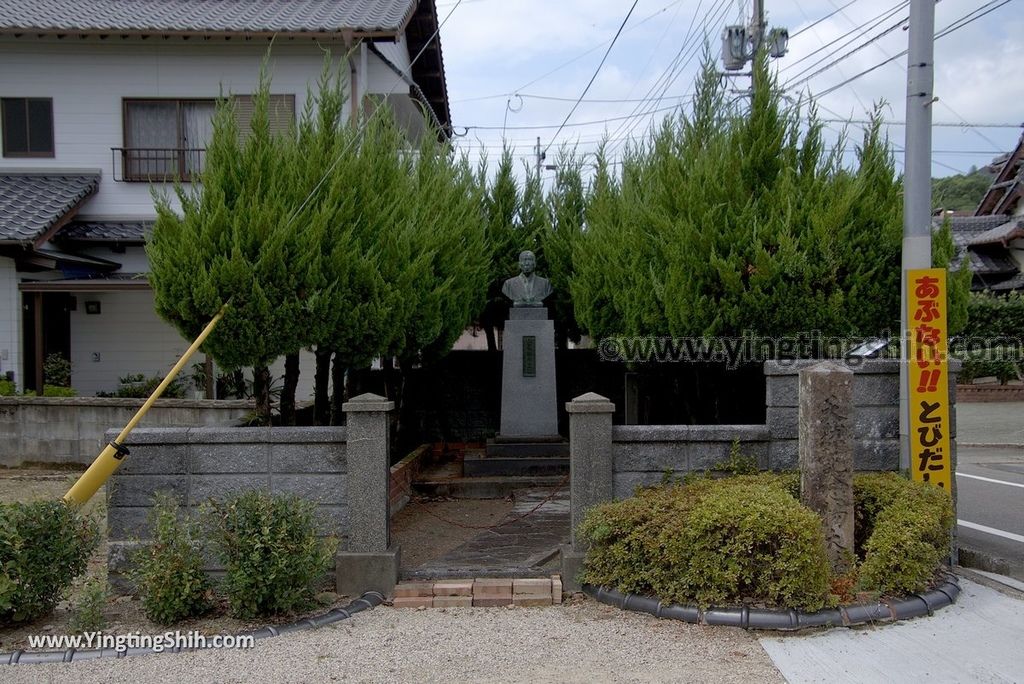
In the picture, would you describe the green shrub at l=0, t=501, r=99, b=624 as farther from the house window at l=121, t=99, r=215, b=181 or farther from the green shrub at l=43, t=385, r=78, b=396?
the house window at l=121, t=99, r=215, b=181

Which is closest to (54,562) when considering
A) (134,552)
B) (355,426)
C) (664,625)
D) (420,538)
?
(134,552)

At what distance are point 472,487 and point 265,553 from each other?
4813 mm

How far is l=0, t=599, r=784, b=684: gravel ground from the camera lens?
4.84 meters

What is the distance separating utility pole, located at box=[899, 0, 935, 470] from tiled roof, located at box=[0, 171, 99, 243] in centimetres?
1255

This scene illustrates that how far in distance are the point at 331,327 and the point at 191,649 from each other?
9.88 ft

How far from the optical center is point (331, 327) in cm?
741

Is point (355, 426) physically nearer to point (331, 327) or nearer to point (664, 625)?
point (331, 327)

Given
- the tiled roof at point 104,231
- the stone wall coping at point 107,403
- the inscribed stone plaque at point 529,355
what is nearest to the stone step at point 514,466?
the inscribed stone plaque at point 529,355

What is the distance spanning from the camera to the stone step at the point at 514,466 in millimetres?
10789

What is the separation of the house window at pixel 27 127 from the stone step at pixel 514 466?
10.4 meters

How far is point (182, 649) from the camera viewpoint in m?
5.31

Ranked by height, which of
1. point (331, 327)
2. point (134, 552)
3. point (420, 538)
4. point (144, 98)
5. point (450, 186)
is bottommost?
point (420, 538)

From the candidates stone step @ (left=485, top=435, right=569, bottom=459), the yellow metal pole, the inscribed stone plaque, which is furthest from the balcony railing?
the yellow metal pole

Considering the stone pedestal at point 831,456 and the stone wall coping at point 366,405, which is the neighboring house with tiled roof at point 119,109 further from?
the stone pedestal at point 831,456
